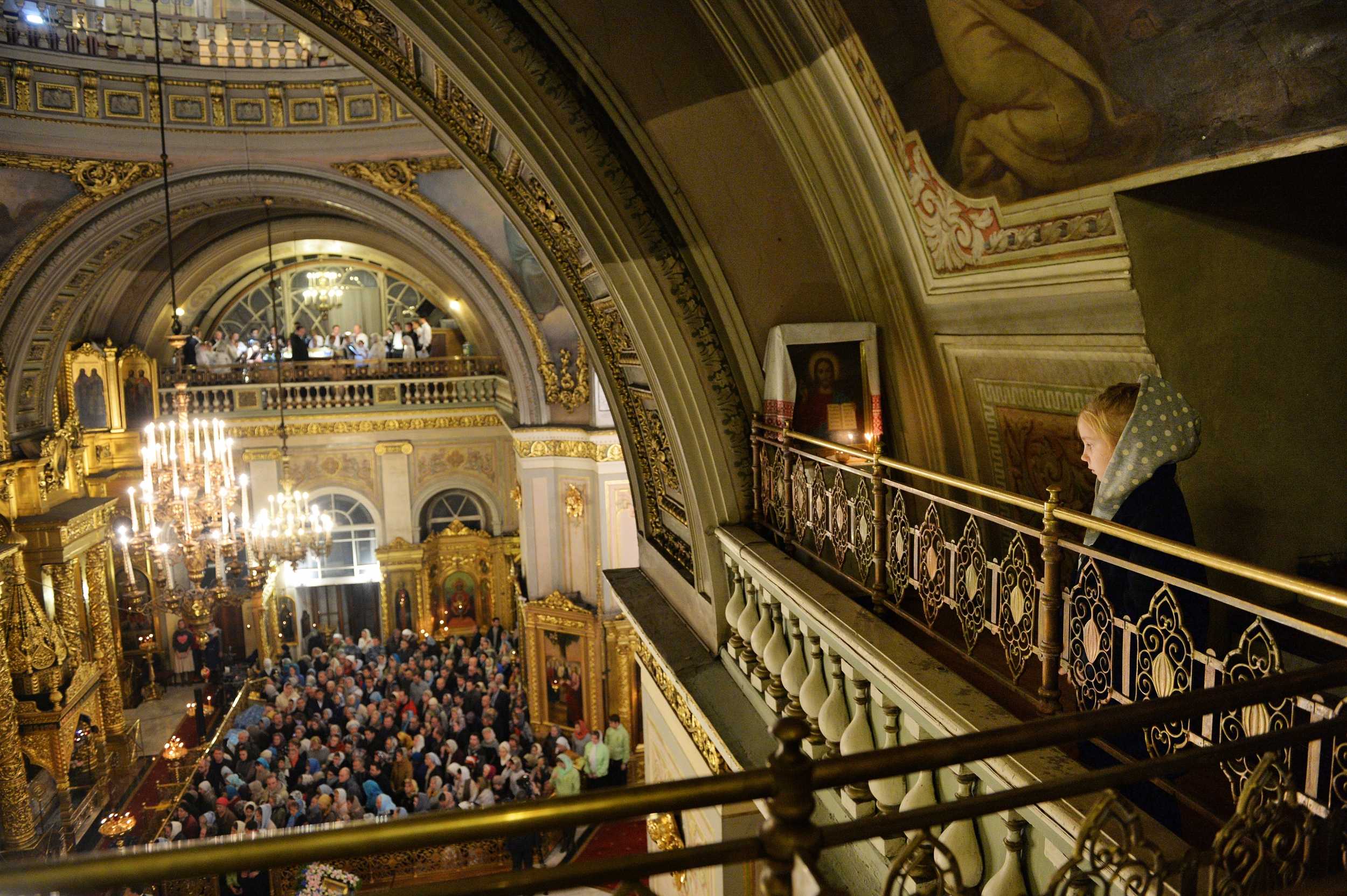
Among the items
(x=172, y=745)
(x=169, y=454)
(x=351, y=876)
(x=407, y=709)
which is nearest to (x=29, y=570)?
(x=172, y=745)

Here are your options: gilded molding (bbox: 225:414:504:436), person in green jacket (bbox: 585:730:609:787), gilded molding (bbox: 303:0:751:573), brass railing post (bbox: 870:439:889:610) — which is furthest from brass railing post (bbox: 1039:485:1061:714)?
gilded molding (bbox: 225:414:504:436)

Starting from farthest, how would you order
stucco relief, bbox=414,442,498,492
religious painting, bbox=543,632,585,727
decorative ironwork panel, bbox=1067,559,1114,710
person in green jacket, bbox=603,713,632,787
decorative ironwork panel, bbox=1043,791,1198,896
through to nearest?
stucco relief, bbox=414,442,498,492 → religious painting, bbox=543,632,585,727 → person in green jacket, bbox=603,713,632,787 → decorative ironwork panel, bbox=1067,559,1114,710 → decorative ironwork panel, bbox=1043,791,1198,896

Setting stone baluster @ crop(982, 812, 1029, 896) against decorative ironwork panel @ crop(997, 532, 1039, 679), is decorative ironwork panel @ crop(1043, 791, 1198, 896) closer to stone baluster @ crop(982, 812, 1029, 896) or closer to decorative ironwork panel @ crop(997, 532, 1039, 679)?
stone baluster @ crop(982, 812, 1029, 896)

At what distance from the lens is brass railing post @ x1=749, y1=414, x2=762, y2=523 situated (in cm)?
497

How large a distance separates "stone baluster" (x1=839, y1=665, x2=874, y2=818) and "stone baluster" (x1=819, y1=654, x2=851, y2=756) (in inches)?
5.3

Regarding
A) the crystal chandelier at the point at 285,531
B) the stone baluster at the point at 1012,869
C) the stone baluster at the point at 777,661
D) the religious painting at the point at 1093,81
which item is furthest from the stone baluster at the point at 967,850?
the crystal chandelier at the point at 285,531

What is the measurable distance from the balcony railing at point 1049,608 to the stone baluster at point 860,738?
1.06 ft

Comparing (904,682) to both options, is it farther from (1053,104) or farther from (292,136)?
(292,136)

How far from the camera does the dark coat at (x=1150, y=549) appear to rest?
2.45 meters

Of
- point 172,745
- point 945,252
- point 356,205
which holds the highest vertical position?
point 356,205

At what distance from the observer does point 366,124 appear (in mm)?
12773

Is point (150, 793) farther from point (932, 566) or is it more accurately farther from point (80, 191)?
point (932, 566)

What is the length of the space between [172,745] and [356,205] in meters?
9.17

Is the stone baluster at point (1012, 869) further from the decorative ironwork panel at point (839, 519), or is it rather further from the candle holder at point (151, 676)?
the candle holder at point (151, 676)
